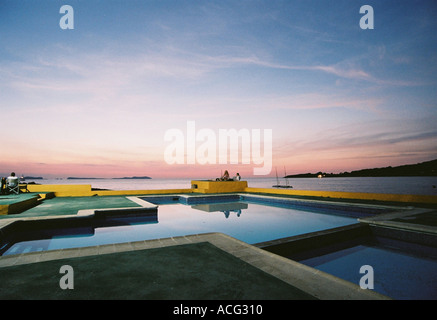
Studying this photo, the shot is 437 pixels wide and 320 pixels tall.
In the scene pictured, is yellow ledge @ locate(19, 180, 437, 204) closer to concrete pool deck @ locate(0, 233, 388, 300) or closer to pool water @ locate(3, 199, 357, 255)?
pool water @ locate(3, 199, 357, 255)

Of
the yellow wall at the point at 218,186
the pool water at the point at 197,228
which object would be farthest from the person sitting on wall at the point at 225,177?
the pool water at the point at 197,228

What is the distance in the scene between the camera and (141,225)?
8.91 metres

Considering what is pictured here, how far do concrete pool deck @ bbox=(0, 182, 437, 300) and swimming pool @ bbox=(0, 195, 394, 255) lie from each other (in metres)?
3.65

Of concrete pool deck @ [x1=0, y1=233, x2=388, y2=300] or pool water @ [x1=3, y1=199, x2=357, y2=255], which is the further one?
pool water @ [x1=3, y1=199, x2=357, y2=255]

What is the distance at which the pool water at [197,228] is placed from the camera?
667cm

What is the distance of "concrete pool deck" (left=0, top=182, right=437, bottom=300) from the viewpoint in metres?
2.30

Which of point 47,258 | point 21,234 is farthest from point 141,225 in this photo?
point 47,258

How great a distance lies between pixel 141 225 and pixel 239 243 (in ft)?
19.5

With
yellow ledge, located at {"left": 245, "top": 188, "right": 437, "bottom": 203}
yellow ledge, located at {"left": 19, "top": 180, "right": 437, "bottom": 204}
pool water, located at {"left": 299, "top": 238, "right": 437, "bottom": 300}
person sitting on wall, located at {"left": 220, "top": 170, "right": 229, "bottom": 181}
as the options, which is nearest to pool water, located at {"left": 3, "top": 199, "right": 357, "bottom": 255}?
pool water, located at {"left": 299, "top": 238, "right": 437, "bottom": 300}

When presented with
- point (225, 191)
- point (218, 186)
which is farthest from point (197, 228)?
point (225, 191)

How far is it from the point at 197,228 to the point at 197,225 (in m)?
0.48

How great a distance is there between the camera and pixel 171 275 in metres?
2.76

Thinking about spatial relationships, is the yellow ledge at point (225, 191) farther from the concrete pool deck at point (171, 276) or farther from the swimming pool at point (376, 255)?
the concrete pool deck at point (171, 276)
